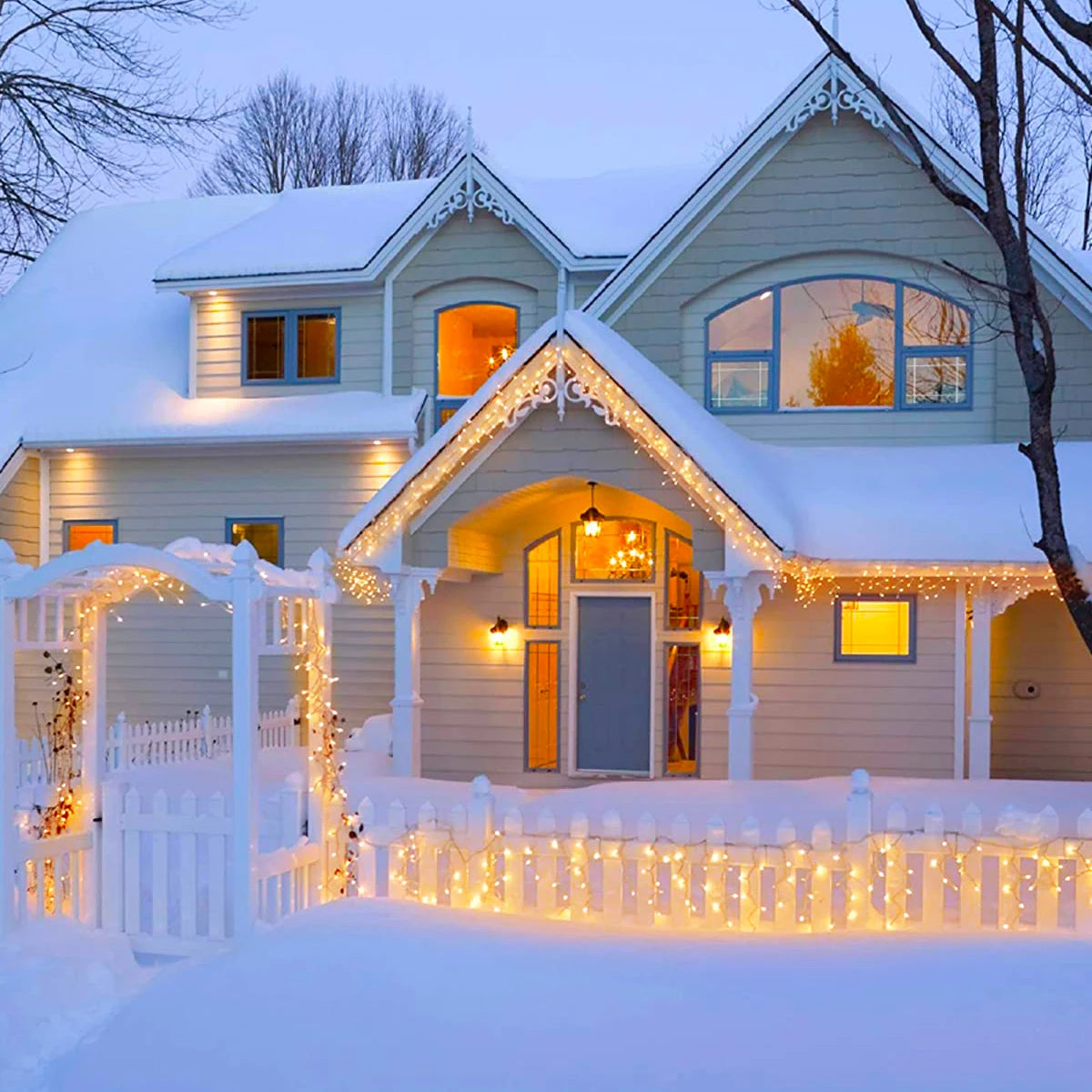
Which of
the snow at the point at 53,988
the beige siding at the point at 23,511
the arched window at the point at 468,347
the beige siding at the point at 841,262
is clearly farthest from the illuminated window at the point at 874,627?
the beige siding at the point at 23,511

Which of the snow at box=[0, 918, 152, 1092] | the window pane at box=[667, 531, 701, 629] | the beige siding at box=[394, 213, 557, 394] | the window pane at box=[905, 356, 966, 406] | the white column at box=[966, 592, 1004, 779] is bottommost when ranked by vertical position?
the snow at box=[0, 918, 152, 1092]

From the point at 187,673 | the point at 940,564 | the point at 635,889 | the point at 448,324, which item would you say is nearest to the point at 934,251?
the point at 940,564

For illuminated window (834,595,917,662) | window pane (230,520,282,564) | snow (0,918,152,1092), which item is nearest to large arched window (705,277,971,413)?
illuminated window (834,595,917,662)

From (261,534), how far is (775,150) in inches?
330

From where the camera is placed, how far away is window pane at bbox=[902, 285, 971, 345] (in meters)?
15.6

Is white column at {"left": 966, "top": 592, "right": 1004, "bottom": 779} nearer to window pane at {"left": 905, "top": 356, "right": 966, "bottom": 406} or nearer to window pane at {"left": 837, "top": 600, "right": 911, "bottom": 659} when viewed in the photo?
window pane at {"left": 837, "top": 600, "right": 911, "bottom": 659}

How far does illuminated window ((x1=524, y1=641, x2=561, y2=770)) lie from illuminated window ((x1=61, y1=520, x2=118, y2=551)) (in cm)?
656

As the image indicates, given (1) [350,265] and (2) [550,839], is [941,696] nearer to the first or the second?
(2) [550,839]

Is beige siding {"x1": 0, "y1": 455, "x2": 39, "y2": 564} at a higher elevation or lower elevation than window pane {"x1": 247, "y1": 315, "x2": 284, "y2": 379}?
lower

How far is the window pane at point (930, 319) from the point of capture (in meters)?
15.6

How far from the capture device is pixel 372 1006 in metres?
7.01

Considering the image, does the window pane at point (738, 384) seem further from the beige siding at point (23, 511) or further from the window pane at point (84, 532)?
the beige siding at point (23, 511)

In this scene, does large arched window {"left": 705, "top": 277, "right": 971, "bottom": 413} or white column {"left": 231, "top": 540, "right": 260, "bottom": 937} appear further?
large arched window {"left": 705, "top": 277, "right": 971, "bottom": 413}

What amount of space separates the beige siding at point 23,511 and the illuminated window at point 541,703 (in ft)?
24.1
